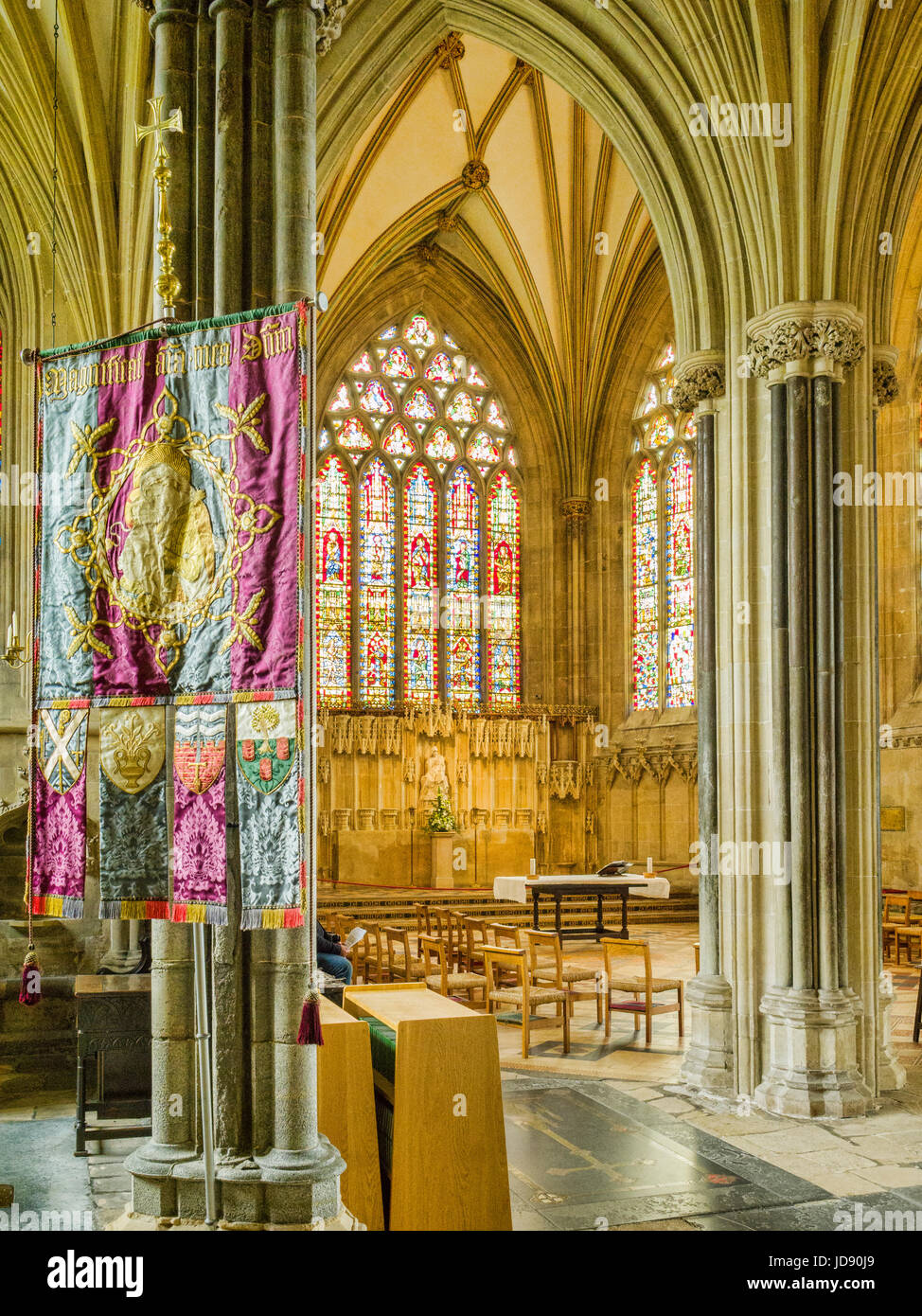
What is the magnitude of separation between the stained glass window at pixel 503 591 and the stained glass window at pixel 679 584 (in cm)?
274

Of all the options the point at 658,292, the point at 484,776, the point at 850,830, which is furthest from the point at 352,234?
the point at 850,830

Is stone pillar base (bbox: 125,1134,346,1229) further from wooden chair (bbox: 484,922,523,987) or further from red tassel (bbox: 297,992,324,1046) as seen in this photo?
wooden chair (bbox: 484,922,523,987)

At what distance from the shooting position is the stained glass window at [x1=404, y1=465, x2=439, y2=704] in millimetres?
19750

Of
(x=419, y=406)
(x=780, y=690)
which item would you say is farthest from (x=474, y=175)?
(x=780, y=690)

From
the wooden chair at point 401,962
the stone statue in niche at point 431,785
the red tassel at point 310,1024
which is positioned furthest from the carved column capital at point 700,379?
the stone statue in niche at point 431,785

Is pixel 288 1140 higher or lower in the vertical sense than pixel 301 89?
lower

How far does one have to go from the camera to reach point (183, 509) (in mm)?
4129

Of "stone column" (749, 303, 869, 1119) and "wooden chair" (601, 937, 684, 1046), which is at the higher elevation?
"stone column" (749, 303, 869, 1119)

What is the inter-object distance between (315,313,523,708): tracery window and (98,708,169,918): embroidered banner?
14765 millimetres

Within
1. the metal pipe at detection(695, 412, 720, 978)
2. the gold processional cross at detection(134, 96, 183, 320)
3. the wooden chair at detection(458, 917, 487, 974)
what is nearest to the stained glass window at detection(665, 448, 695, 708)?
the wooden chair at detection(458, 917, 487, 974)

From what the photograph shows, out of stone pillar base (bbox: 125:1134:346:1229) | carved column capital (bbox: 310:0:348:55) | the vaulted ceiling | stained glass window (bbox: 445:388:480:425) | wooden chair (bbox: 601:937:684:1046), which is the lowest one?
wooden chair (bbox: 601:937:684:1046)

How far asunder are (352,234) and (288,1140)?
15.9 meters

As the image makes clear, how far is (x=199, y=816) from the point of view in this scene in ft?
13.2

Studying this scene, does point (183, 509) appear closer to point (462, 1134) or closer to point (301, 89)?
point (301, 89)
